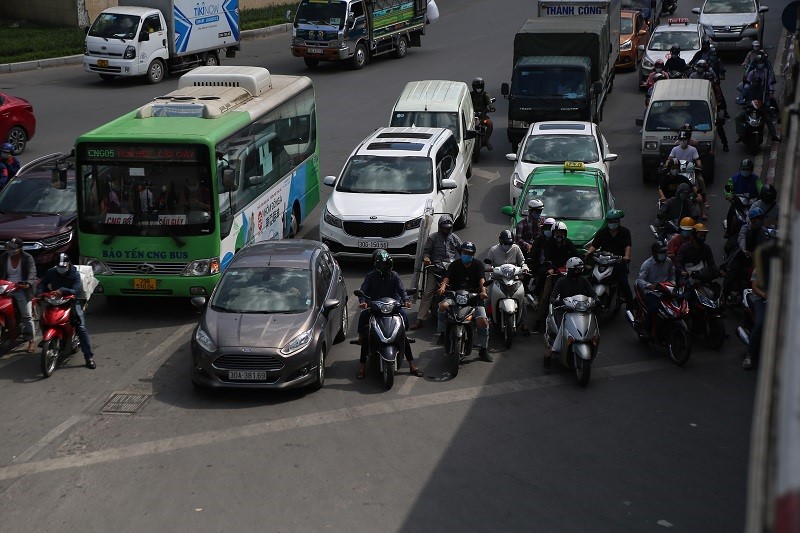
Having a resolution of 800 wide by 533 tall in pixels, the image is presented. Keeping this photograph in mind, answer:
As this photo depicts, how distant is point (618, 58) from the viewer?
36.6m

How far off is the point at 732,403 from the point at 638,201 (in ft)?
32.2

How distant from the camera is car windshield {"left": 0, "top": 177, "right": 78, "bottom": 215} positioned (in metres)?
17.9

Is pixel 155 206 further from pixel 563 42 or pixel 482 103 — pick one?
pixel 563 42

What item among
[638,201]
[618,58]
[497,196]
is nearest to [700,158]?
[638,201]

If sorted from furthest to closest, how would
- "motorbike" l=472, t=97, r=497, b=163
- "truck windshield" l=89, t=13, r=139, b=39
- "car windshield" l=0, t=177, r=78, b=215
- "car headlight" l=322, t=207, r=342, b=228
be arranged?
"truck windshield" l=89, t=13, r=139, b=39, "motorbike" l=472, t=97, r=497, b=163, "car headlight" l=322, t=207, r=342, b=228, "car windshield" l=0, t=177, r=78, b=215

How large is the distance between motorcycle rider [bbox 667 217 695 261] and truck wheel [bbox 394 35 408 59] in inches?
966

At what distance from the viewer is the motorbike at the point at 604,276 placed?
1573 centimetres

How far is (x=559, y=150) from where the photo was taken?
854 inches

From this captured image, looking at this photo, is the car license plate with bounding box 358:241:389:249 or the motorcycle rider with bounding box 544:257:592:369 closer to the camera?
the motorcycle rider with bounding box 544:257:592:369

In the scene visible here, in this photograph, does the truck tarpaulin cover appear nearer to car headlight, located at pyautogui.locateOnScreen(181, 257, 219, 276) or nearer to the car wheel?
the car wheel

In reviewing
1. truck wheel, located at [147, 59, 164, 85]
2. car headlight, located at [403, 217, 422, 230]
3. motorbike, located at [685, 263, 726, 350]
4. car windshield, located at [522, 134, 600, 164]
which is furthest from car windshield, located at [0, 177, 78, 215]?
truck wheel, located at [147, 59, 164, 85]

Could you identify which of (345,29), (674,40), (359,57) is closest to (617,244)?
(674,40)

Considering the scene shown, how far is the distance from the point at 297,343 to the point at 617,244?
521cm

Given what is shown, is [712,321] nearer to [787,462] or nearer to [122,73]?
[787,462]
